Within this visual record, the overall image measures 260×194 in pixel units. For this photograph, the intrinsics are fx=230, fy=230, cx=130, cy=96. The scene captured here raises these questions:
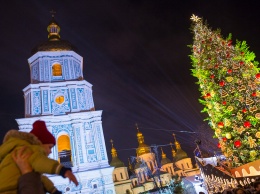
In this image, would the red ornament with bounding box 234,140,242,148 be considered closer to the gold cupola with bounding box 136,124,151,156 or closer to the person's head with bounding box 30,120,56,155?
the person's head with bounding box 30,120,56,155

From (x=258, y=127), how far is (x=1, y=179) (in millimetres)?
10172

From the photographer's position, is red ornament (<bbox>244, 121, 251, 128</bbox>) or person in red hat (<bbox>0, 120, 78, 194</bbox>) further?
red ornament (<bbox>244, 121, 251, 128</bbox>)

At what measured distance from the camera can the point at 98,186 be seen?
16.9m

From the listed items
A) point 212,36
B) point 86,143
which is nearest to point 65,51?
point 86,143

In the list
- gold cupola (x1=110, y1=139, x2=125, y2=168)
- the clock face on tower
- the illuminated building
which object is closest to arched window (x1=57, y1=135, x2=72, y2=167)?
the clock face on tower

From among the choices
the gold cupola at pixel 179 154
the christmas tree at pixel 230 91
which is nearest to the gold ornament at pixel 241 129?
the christmas tree at pixel 230 91

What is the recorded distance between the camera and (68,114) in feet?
61.2

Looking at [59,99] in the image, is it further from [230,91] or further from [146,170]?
[146,170]

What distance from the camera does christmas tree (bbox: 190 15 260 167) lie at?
9.82m

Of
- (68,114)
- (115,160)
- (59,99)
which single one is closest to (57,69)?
(59,99)

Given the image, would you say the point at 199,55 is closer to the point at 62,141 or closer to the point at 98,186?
the point at 98,186

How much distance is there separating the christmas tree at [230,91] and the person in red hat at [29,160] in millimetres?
9373

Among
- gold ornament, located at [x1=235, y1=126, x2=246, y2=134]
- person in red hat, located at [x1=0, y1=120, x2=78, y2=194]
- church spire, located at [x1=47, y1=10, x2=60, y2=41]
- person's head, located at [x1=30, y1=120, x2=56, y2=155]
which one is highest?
church spire, located at [x1=47, y1=10, x2=60, y2=41]

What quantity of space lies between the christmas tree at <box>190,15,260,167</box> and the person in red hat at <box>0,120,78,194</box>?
937cm
